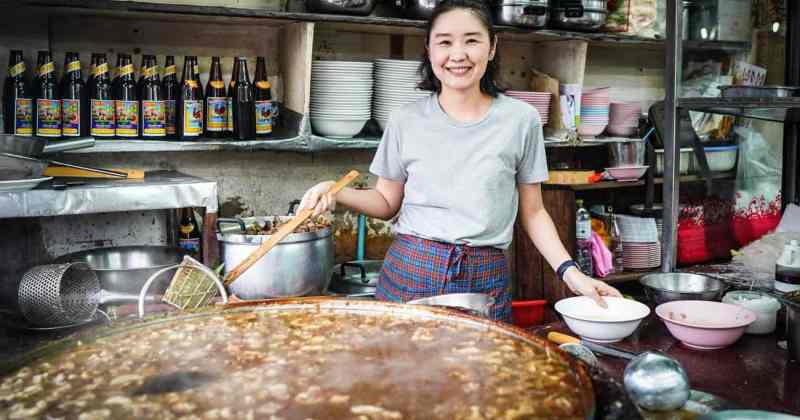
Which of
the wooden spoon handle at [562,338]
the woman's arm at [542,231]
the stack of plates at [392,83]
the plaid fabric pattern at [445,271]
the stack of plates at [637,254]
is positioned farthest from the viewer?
the stack of plates at [637,254]

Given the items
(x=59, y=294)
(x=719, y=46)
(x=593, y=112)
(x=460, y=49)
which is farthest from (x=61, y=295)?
(x=719, y=46)

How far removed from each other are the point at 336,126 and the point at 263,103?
1.21 ft

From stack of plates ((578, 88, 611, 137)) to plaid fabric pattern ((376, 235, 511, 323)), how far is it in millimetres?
1956

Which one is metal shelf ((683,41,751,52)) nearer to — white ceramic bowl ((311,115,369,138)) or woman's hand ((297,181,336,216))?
white ceramic bowl ((311,115,369,138))

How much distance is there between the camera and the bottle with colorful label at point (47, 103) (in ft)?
9.73

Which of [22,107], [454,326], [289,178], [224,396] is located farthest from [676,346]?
[22,107]

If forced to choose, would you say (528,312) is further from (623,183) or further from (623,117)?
(623,117)

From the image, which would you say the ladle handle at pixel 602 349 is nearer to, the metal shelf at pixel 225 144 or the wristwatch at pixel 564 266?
the wristwatch at pixel 564 266

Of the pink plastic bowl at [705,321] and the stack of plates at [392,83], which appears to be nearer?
the pink plastic bowl at [705,321]

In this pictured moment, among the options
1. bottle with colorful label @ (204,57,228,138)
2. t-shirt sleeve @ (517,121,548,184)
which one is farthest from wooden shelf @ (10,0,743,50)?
t-shirt sleeve @ (517,121,548,184)

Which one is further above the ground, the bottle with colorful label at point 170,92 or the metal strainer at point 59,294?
the bottle with colorful label at point 170,92

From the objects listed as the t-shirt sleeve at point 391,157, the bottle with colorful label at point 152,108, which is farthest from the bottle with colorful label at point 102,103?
the t-shirt sleeve at point 391,157

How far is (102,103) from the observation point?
305cm

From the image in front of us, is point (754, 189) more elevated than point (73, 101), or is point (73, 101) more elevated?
point (73, 101)
